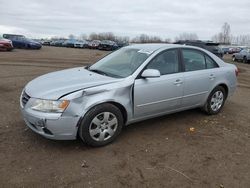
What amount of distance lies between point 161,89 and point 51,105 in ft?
6.17

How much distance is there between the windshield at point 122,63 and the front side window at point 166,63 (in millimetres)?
183

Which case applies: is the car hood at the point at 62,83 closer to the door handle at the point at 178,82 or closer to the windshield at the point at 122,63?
the windshield at the point at 122,63

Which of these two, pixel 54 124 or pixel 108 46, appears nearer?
pixel 54 124

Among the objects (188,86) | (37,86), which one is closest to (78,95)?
(37,86)

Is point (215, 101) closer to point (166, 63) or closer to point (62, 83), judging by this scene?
point (166, 63)

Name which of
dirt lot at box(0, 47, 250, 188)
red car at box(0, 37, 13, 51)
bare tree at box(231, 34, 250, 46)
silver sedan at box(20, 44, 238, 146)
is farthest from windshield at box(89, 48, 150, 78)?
bare tree at box(231, 34, 250, 46)

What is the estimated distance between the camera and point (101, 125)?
421cm

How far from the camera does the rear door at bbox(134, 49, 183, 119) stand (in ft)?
14.9

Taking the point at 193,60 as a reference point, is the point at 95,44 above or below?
above

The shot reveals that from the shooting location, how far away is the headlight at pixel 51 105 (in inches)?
151

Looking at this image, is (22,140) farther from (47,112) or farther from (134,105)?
(134,105)

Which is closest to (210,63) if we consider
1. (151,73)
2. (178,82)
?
(178,82)

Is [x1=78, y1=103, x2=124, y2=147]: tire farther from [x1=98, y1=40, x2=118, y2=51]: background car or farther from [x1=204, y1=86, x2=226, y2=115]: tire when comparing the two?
[x1=98, y1=40, x2=118, y2=51]: background car

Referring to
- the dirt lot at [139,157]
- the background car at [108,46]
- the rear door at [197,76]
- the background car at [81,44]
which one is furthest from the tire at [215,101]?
the background car at [81,44]
